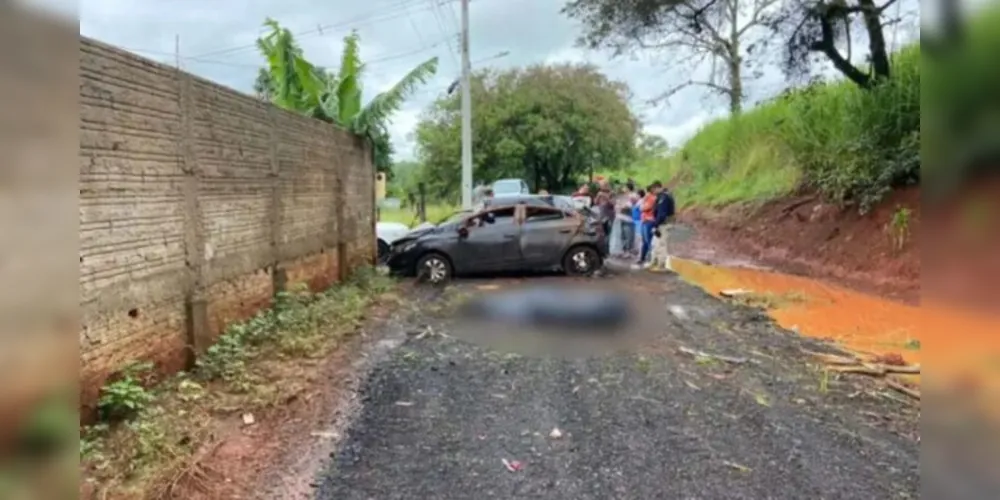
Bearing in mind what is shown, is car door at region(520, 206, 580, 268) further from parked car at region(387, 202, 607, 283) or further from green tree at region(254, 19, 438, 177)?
green tree at region(254, 19, 438, 177)

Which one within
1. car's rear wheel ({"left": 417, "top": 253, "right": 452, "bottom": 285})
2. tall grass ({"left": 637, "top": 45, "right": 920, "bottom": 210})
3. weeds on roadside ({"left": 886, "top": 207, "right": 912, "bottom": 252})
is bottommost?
car's rear wheel ({"left": 417, "top": 253, "right": 452, "bottom": 285})

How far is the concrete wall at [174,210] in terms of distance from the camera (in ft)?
14.9

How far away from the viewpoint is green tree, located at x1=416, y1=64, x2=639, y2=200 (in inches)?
1344

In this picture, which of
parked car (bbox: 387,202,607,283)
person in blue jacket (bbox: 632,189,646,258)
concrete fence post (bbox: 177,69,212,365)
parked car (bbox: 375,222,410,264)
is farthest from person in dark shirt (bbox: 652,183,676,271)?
concrete fence post (bbox: 177,69,212,365)

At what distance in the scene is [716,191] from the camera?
970 inches

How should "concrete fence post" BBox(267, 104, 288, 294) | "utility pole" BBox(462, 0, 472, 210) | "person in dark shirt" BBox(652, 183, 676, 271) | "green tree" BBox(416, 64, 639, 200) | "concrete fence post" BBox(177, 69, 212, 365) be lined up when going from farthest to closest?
"green tree" BBox(416, 64, 639, 200), "utility pole" BBox(462, 0, 472, 210), "person in dark shirt" BBox(652, 183, 676, 271), "concrete fence post" BBox(267, 104, 288, 294), "concrete fence post" BBox(177, 69, 212, 365)

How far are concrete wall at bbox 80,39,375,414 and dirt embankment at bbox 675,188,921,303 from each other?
7.30 meters

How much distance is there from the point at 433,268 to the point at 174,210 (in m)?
7.21

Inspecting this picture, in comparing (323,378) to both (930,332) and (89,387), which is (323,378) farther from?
(930,332)

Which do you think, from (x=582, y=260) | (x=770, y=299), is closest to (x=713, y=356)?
(x=770, y=299)

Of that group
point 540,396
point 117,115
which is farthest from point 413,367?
point 117,115

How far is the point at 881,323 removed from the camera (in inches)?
350

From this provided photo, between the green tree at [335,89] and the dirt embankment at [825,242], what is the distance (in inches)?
329

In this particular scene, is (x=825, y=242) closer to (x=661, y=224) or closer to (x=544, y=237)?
(x=661, y=224)
